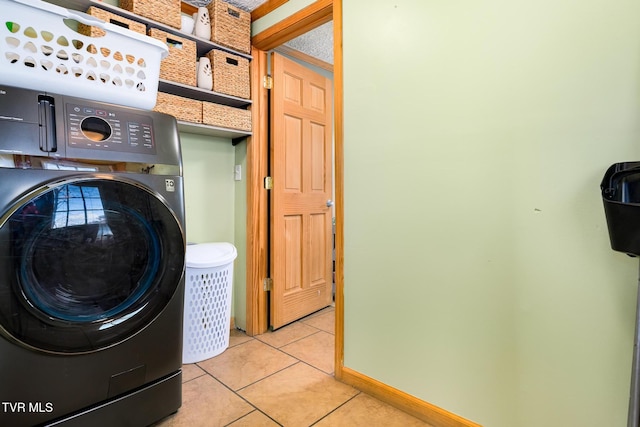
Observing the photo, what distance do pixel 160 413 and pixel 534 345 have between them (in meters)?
1.43

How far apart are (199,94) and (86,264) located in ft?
4.11

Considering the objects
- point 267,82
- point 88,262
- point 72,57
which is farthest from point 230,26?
point 88,262

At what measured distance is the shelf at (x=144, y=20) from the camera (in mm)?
1454

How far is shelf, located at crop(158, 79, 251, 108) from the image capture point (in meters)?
1.75

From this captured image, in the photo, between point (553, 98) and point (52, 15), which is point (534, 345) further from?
point (52, 15)

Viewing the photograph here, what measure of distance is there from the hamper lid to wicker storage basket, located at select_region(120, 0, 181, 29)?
1.26 metres

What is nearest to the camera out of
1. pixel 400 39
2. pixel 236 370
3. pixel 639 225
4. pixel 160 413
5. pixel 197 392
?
pixel 639 225

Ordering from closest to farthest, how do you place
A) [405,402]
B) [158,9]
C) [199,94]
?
[405,402], [158,9], [199,94]

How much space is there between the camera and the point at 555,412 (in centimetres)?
104

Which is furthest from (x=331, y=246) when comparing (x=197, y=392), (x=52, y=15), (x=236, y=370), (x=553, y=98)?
(x=52, y=15)

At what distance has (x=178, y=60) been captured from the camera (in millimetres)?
1724

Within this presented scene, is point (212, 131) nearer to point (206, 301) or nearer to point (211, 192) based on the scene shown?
point (211, 192)

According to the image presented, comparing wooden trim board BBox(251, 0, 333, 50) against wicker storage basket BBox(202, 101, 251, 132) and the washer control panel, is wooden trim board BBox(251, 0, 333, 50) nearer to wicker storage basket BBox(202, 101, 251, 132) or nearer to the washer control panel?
wicker storage basket BBox(202, 101, 251, 132)

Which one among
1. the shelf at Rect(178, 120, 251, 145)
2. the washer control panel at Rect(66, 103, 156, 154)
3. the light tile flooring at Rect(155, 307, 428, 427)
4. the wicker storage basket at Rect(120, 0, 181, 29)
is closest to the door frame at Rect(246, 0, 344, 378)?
the shelf at Rect(178, 120, 251, 145)
